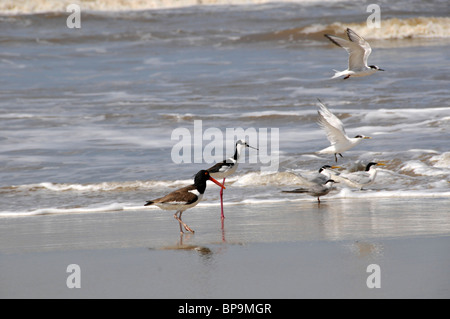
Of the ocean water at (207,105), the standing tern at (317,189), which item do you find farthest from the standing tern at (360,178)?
the standing tern at (317,189)

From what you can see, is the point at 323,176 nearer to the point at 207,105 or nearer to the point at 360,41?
the point at 360,41

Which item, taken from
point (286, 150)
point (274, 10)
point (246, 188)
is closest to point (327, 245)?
point (246, 188)

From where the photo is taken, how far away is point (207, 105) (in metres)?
16.3

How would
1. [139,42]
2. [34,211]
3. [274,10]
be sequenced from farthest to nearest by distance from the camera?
[274,10], [139,42], [34,211]

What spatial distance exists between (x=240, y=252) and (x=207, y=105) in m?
10.9

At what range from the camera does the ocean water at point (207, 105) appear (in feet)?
31.0

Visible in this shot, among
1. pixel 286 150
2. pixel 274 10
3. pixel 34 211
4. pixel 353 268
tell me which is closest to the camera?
pixel 353 268

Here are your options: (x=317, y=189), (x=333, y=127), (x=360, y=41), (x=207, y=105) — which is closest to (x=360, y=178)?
(x=317, y=189)

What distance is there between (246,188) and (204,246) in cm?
338

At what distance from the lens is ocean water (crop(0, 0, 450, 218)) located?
945 centimetres

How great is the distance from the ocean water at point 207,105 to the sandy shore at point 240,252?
0.90 metres

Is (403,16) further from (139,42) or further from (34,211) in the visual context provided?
(34,211)

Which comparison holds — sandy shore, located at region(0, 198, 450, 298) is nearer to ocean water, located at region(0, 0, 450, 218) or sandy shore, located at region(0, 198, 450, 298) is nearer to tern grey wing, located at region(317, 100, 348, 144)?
ocean water, located at region(0, 0, 450, 218)
